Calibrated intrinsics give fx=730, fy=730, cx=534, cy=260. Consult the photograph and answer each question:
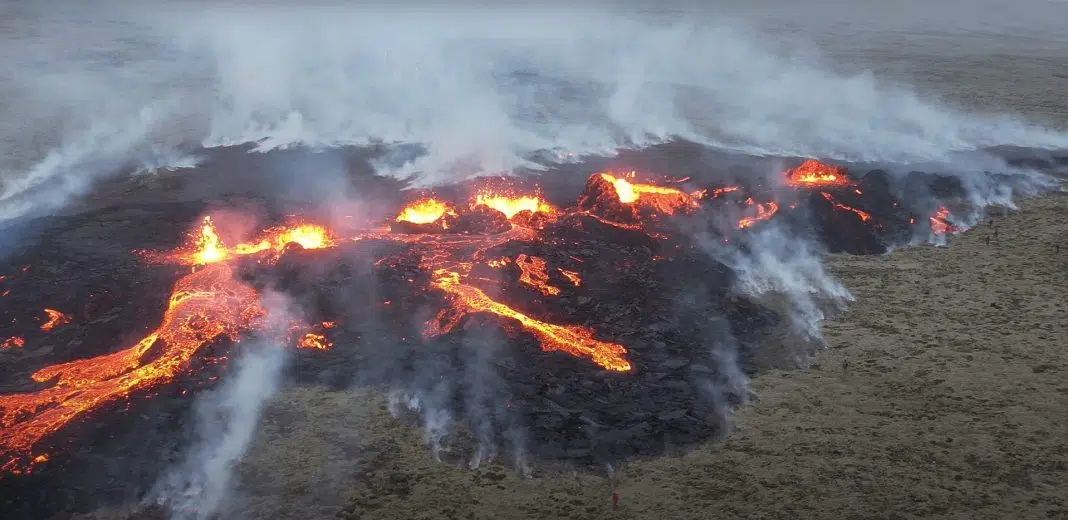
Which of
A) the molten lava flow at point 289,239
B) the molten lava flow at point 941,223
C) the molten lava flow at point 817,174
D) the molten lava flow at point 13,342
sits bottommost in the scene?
the molten lava flow at point 13,342

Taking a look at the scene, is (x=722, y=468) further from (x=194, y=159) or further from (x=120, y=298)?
(x=194, y=159)

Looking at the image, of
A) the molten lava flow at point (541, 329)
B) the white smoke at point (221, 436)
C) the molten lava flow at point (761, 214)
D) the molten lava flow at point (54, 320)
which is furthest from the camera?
the molten lava flow at point (761, 214)

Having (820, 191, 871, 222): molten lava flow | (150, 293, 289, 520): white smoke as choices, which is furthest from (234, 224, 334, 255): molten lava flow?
(820, 191, 871, 222): molten lava flow

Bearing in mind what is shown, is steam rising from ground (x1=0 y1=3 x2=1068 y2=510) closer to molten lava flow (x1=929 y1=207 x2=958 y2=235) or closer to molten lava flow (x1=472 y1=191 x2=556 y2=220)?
molten lava flow (x1=929 y1=207 x2=958 y2=235)

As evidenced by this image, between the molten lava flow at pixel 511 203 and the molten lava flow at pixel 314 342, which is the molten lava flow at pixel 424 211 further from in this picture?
the molten lava flow at pixel 314 342

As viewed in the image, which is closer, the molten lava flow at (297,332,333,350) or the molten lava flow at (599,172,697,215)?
the molten lava flow at (297,332,333,350)

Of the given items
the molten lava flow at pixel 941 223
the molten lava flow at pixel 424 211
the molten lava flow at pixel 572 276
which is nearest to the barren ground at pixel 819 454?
the molten lava flow at pixel 572 276

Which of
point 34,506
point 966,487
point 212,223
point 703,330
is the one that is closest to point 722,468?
point 966,487
